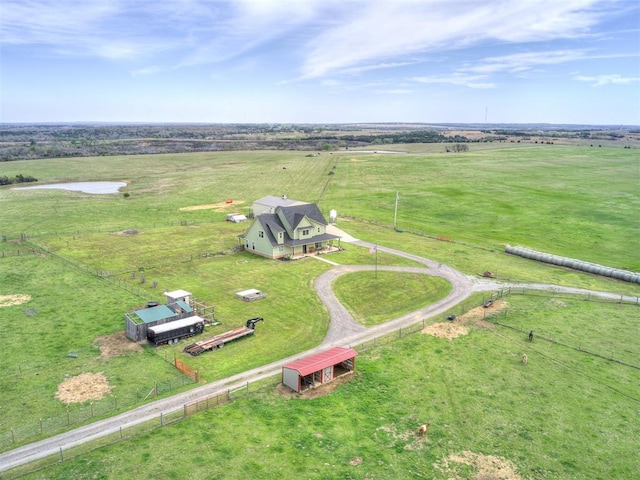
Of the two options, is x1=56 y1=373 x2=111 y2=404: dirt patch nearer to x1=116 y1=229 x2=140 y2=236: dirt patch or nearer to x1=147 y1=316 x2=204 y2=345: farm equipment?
x1=147 y1=316 x2=204 y2=345: farm equipment

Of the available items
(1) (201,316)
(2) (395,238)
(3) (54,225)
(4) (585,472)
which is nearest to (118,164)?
(3) (54,225)

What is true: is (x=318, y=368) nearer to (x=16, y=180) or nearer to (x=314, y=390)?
(x=314, y=390)

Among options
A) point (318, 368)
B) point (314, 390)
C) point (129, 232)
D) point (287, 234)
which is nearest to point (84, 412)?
point (314, 390)

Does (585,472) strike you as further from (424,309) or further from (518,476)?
(424,309)

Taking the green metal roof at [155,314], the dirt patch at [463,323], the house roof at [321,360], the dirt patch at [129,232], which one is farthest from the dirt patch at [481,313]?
the dirt patch at [129,232]

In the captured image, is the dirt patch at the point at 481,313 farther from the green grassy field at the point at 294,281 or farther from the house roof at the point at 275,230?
the house roof at the point at 275,230

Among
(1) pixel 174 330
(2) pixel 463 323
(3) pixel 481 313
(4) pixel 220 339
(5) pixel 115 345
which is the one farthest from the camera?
(3) pixel 481 313

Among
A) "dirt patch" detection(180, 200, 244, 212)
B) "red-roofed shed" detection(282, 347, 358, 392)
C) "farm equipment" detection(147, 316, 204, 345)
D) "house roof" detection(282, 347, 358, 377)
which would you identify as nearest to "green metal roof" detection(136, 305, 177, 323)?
"farm equipment" detection(147, 316, 204, 345)
